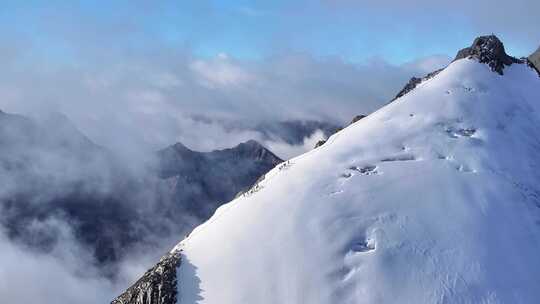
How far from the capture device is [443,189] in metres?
66.9

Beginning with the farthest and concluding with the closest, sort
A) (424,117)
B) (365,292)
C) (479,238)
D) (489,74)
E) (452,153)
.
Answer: (489,74)
(424,117)
(452,153)
(479,238)
(365,292)

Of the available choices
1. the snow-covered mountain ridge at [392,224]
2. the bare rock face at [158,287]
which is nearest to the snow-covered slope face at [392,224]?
the snow-covered mountain ridge at [392,224]

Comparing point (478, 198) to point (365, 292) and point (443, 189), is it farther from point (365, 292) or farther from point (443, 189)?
point (365, 292)

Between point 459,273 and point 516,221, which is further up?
point 516,221

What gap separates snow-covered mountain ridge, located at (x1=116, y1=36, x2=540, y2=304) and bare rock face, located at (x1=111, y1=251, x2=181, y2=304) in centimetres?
72

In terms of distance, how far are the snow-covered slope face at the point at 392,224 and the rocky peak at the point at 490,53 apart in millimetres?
13982

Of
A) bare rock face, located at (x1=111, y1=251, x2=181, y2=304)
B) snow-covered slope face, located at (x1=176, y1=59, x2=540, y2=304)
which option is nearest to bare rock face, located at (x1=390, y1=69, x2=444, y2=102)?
snow-covered slope face, located at (x1=176, y1=59, x2=540, y2=304)

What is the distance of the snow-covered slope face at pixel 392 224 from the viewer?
57.9 metres

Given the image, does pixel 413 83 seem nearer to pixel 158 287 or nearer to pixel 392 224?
pixel 392 224

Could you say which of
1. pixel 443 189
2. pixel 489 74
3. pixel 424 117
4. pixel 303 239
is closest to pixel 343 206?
pixel 303 239

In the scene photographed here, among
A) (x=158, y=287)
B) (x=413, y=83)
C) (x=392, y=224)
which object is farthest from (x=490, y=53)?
(x=158, y=287)

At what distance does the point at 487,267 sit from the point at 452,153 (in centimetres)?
1730

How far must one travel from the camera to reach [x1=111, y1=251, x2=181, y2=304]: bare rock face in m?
61.8

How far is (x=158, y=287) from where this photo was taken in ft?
205
